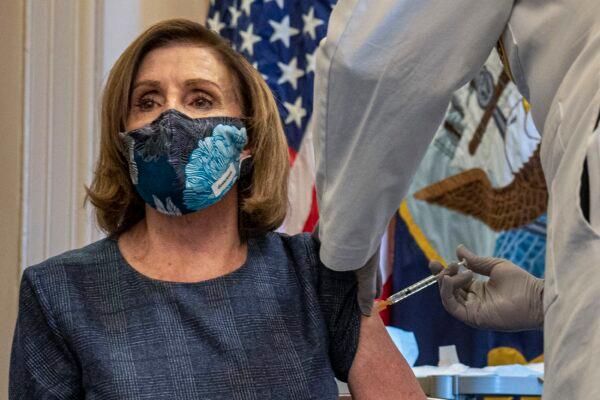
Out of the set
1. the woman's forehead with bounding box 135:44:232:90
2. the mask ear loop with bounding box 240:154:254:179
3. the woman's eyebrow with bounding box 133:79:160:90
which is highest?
the woman's forehead with bounding box 135:44:232:90

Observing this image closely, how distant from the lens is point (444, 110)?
134 centimetres

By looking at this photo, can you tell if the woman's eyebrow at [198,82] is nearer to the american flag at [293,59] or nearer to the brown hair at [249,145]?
the brown hair at [249,145]

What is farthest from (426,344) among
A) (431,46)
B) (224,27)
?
(431,46)

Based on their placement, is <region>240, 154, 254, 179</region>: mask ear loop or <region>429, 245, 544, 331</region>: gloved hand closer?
<region>429, 245, 544, 331</region>: gloved hand

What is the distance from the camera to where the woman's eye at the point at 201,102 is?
6.43ft

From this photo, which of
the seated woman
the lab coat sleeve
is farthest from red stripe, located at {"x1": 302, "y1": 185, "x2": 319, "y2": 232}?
the lab coat sleeve

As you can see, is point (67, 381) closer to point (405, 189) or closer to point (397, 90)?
point (405, 189)

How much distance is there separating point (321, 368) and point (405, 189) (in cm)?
51

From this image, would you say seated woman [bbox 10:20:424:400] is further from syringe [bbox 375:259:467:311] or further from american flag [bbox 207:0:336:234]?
american flag [bbox 207:0:336:234]

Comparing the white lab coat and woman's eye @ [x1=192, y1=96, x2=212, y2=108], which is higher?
the white lab coat

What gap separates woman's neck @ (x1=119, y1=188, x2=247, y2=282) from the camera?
74.6 inches

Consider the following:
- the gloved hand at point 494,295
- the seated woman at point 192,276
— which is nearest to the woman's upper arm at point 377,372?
the seated woman at point 192,276

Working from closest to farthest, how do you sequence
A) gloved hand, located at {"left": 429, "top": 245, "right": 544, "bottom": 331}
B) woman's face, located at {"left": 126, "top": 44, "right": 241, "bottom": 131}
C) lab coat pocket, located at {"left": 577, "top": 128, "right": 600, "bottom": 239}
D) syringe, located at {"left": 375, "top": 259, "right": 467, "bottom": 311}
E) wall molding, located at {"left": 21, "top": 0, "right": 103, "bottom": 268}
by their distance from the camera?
lab coat pocket, located at {"left": 577, "top": 128, "right": 600, "bottom": 239}
gloved hand, located at {"left": 429, "top": 245, "right": 544, "bottom": 331}
syringe, located at {"left": 375, "top": 259, "right": 467, "bottom": 311}
woman's face, located at {"left": 126, "top": 44, "right": 241, "bottom": 131}
wall molding, located at {"left": 21, "top": 0, "right": 103, "bottom": 268}

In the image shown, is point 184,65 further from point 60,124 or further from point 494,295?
point 60,124
